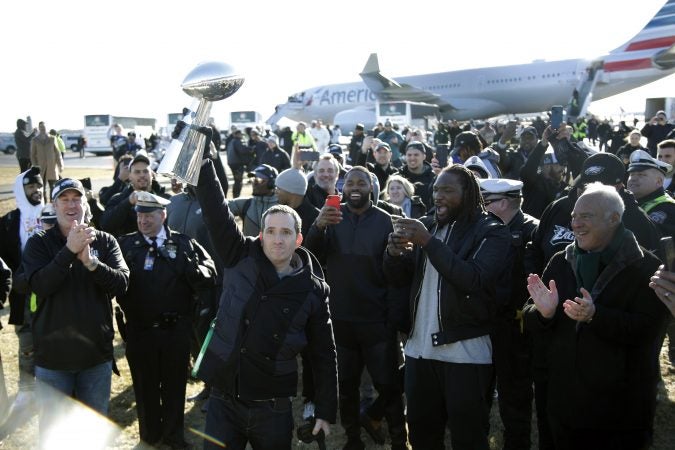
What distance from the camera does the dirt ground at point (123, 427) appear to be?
440cm

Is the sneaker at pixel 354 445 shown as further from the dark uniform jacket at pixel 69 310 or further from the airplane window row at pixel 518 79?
the airplane window row at pixel 518 79

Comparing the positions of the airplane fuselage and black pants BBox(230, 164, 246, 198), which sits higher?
the airplane fuselage

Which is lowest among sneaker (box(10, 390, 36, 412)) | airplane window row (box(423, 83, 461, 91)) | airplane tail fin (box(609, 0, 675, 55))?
sneaker (box(10, 390, 36, 412))

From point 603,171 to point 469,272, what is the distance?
1.93 meters

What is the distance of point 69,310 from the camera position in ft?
13.3

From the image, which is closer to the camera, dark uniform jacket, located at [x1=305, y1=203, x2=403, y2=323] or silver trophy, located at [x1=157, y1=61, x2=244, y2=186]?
silver trophy, located at [x1=157, y1=61, x2=244, y2=186]

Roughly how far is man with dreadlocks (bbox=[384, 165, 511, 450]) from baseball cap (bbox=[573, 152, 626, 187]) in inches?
55.2

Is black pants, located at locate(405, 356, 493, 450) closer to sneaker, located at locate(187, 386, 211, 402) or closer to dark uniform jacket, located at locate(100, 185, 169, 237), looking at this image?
sneaker, located at locate(187, 386, 211, 402)

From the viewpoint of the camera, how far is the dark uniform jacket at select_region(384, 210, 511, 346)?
332 cm

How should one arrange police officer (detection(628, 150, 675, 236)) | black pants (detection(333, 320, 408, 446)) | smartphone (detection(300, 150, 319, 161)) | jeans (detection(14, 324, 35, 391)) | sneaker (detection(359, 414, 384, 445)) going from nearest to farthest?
black pants (detection(333, 320, 408, 446)), sneaker (detection(359, 414, 384, 445)), police officer (detection(628, 150, 675, 236)), jeans (detection(14, 324, 35, 391)), smartphone (detection(300, 150, 319, 161))

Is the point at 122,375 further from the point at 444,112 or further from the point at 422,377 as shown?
the point at 444,112

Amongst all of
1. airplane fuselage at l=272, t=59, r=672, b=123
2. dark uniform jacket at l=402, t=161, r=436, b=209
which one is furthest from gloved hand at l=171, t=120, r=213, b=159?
airplane fuselage at l=272, t=59, r=672, b=123

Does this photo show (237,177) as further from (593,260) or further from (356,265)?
(593,260)

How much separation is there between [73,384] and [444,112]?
44.3 m
